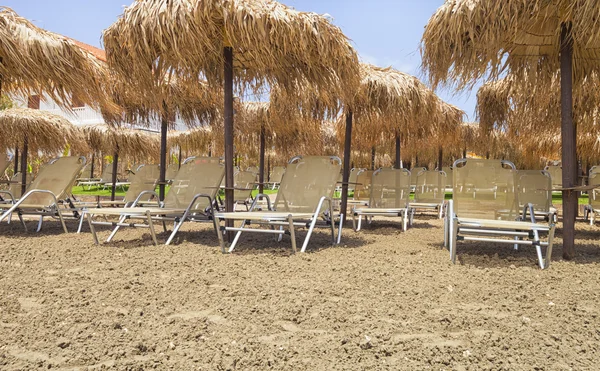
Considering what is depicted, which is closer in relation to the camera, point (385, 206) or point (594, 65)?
point (594, 65)

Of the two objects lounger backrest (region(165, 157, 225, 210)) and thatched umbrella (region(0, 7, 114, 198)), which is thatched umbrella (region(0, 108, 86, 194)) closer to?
thatched umbrella (region(0, 7, 114, 198))

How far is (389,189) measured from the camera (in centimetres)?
760

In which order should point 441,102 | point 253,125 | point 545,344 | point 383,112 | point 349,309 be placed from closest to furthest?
point 545,344 → point 349,309 → point 383,112 → point 441,102 → point 253,125

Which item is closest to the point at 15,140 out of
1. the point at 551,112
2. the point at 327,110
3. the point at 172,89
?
the point at 172,89

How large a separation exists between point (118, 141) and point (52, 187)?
5.34 m

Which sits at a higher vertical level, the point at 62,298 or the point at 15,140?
the point at 15,140

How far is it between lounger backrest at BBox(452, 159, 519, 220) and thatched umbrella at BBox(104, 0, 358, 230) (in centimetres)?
166

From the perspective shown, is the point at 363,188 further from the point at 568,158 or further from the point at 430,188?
the point at 568,158

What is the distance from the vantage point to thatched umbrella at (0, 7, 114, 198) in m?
5.23

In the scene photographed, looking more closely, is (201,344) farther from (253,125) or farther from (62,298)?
(253,125)

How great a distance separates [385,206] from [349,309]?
513cm

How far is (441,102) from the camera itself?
948 centimetres

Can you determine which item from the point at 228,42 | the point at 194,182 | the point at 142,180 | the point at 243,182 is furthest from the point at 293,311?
the point at 243,182

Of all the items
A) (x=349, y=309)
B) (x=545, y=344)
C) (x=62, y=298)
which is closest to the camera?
(x=545, y=344)
